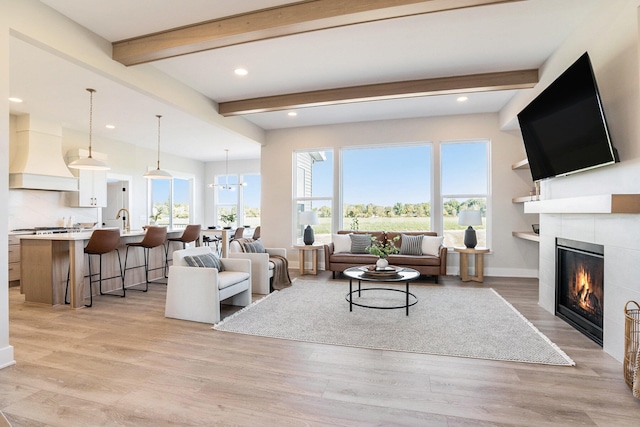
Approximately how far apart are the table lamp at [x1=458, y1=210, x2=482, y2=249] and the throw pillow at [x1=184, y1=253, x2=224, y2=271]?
393 centimetres

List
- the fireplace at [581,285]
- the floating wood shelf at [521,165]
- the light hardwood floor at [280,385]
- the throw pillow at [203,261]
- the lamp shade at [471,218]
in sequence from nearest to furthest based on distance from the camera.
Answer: the light hardwood floor at [280,385] < the fireplace at [581,285] < the throw pillow at [203,261] < the floating wood shelf at [521,165] < the lamp shade at [471,218]

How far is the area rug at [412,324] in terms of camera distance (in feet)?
8.87

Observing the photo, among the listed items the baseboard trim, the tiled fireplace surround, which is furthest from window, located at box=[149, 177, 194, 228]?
the tiled fireplace surround

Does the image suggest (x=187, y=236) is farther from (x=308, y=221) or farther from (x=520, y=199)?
(x=520, y=199)

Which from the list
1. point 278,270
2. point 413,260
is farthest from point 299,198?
point 413,260

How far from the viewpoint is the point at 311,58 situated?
12.4ft

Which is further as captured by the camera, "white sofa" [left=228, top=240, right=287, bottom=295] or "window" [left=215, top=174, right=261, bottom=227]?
"window" [left=215, top=174, right=261, bottom=227]

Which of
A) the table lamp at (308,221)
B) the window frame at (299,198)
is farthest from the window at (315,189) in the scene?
the table lamp at (308,221)

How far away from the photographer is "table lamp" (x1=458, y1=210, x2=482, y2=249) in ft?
17.4

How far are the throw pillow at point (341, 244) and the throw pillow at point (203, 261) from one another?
2466 millimetres

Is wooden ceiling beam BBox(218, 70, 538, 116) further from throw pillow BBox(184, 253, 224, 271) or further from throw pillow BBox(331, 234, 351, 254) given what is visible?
throw pillow BBox(184, 253, 224, 271)

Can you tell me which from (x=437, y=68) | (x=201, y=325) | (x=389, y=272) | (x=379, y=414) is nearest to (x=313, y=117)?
(x=437, y=68)

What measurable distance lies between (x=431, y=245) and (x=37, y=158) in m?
6.97

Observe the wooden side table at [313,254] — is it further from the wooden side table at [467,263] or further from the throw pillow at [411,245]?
the wooden side table at [467,263]
